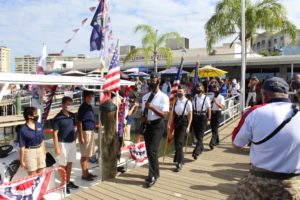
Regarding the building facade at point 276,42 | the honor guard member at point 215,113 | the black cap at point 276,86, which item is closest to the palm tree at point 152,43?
the building facade at point 276,42

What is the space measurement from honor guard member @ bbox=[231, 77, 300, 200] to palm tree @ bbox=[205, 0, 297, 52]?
17.4 metres

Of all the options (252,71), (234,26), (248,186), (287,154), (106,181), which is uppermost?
(234,26)

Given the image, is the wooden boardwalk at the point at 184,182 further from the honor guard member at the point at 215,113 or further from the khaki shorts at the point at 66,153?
the honor guard member at the point at 215,113

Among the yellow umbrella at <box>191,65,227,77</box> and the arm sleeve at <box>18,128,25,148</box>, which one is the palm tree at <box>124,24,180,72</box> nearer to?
the yellow umbrella at <box>191,65,227,77</box>

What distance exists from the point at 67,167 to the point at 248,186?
13.3 ft

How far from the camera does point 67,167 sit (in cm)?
633

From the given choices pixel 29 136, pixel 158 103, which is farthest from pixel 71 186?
pixel 158 103

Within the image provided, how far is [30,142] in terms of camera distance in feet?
17.9

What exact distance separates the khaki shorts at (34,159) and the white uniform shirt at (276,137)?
148 inches

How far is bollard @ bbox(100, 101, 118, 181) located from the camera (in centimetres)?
641

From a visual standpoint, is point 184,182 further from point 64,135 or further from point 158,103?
point 64,135

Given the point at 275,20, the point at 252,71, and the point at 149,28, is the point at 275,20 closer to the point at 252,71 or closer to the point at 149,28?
the point at 252,71

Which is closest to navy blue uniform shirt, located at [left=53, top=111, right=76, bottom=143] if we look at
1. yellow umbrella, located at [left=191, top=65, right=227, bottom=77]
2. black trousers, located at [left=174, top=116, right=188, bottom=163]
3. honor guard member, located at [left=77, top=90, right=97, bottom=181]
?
honor guard member, located at [left=77, top=90, right=97, bottom=181]

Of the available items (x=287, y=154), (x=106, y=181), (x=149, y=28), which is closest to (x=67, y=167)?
(x=106, y=181)
